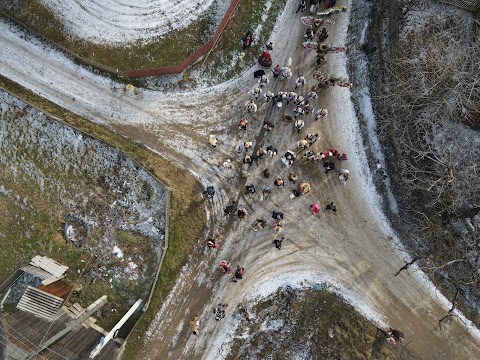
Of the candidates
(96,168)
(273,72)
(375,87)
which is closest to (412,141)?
(375,87)

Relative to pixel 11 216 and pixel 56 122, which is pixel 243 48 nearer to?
pixel 56 122

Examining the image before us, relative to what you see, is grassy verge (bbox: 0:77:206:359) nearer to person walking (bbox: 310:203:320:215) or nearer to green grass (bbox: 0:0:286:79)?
green grass (bbox: 0:0:286:79)

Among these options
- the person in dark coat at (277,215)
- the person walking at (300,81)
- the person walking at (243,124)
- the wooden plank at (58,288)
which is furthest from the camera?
the person walking at (300,81)

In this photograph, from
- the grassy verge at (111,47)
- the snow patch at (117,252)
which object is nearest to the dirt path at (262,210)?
the grassy verge at (111,47)

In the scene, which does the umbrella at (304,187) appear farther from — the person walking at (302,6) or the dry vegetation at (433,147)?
the person walking at (302,6)

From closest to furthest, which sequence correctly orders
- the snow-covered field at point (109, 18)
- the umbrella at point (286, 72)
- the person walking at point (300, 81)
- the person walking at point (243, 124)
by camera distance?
the person walking at point (243, 124)
the person walking at point (300, 81)
the umbrella at point (286, 72)
the snow-covered field at point (109, 18)

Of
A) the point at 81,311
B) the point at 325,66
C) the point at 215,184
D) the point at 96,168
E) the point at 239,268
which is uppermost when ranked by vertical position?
the point at 325,66
